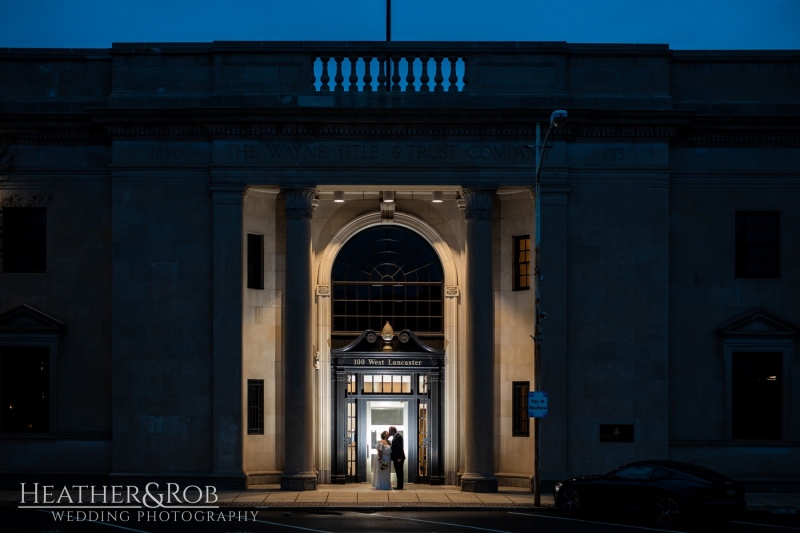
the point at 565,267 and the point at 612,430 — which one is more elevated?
the point at 565,267

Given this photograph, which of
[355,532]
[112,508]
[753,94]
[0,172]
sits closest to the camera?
[355,532]

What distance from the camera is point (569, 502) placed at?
27484 mm

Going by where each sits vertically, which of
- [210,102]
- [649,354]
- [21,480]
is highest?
[210,102]

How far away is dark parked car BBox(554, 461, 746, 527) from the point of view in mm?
25031

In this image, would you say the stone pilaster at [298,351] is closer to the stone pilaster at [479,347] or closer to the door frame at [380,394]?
the door frame at [380,394]

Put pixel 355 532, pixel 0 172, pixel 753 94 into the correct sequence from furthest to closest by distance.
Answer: pixel 753 94 < pixel 0 172 < pixel 355 532

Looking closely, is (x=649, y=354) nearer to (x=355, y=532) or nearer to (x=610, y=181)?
(x=610, y=181)

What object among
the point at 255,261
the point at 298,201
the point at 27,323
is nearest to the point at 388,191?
the point at 298,201

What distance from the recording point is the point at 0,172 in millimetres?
31859

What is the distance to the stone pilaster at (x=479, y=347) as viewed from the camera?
3259cm

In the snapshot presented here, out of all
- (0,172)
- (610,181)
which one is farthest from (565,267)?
(0,172)

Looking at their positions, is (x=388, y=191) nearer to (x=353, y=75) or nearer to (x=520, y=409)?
(x=353, y=75)

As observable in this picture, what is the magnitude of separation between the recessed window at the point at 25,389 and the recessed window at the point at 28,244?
2241 millimetres

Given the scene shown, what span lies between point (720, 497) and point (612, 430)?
7520 mm
